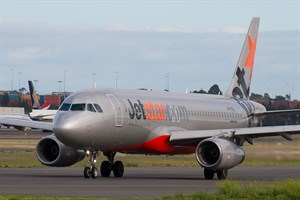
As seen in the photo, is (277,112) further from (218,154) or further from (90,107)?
(90,107)

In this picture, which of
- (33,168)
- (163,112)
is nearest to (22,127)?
(33,168)

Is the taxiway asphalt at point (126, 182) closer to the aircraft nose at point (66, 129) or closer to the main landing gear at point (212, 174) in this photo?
the main landing gear at point (212, 174)

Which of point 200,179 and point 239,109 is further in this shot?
point 239,109

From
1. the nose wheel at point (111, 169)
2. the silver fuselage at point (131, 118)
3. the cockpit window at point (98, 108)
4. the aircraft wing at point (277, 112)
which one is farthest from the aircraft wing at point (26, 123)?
the aircraft wing at point (277, 112)

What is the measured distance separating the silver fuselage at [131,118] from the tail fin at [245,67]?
409cm

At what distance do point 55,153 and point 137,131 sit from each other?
4306mm

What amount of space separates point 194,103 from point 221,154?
8.72 meters

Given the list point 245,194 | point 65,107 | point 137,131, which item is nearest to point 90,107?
point 65,107

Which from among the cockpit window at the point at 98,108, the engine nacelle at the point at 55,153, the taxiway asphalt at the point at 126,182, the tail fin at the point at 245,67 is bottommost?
the taxiway asphalt at the point at 126,182

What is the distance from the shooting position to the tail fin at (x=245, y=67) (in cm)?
5459

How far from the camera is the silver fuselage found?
127 ft

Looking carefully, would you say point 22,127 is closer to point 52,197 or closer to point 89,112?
point 89,112

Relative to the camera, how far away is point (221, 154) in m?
39.8

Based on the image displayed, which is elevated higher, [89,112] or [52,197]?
[89,112]
